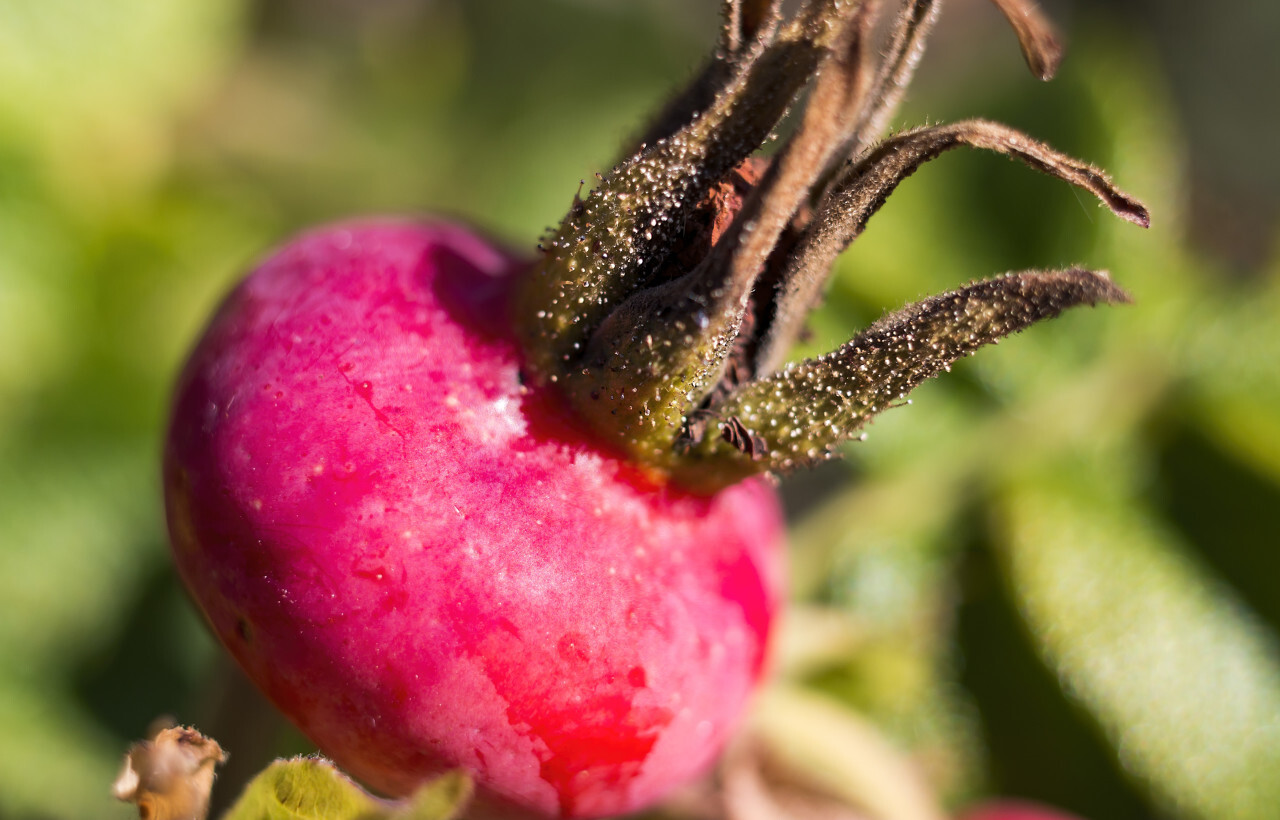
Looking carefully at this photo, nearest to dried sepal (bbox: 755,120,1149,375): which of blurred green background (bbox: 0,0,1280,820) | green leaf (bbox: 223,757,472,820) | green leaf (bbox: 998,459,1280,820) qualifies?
green leaf (bbox: 223,757,472,820)

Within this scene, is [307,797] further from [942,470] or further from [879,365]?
[942,470]

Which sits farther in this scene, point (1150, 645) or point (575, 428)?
point (1150, 645)

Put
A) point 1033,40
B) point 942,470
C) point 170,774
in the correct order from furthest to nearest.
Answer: point 942,470 → point 1033,40 → point 170,774

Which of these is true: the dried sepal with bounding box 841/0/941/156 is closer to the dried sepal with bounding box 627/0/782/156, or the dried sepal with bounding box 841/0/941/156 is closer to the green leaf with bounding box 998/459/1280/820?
the dried sepal with bounding box 627/0/782/156

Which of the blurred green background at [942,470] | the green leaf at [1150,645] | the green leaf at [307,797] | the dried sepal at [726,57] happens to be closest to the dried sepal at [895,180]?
the dried sepal at [726,57]

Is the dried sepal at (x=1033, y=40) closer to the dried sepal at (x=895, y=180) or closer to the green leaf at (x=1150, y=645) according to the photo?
the dried sepal at (x=895, y=180)

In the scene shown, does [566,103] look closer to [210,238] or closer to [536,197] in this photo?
[536,197]

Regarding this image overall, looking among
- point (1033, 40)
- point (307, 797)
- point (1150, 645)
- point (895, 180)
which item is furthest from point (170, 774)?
point (1150, 645)
